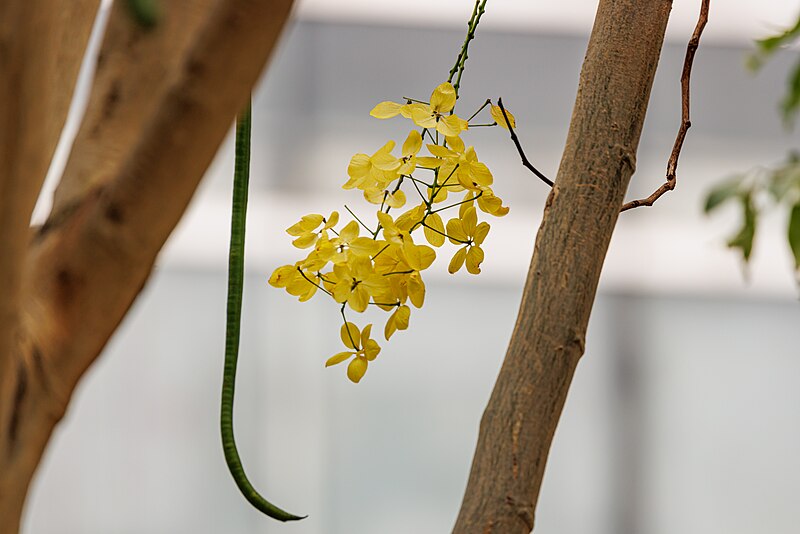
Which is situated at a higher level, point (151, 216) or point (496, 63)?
point (496, 63)

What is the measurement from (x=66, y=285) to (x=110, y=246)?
0.01 meters

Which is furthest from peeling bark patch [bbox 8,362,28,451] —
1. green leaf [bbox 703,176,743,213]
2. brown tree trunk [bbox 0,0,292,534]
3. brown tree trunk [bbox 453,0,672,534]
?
green leaf [bbox 703,176,743,213]

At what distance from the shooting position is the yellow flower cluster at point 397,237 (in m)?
0.34

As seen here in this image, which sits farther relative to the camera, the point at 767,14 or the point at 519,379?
the point at 767,14

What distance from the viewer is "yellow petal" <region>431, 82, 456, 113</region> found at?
35cm

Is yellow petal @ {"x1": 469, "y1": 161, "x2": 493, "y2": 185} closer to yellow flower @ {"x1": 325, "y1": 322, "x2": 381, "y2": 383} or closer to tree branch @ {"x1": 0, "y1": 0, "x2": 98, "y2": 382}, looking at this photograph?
yellow flower @ {"x1": 325, "y1": 322, "x2": 381, "y2": 383}

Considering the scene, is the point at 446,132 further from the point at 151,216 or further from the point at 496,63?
the point at 496,63

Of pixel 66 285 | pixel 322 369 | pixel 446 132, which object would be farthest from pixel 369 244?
pixel 322 369

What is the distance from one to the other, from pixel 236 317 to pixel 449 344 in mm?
1100

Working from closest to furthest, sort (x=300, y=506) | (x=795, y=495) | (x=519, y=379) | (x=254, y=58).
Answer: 1. (x=254, y=58)
2. (x=519, y=379)
3. (x=300, y=506)
4. (x=795, y=495)

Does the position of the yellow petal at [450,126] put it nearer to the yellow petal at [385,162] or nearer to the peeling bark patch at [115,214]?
the yellow petal at [385,162]

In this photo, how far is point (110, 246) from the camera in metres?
0.16

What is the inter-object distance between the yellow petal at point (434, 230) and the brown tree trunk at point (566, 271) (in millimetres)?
51

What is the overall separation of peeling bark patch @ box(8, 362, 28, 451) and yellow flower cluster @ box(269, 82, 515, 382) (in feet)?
0.58
